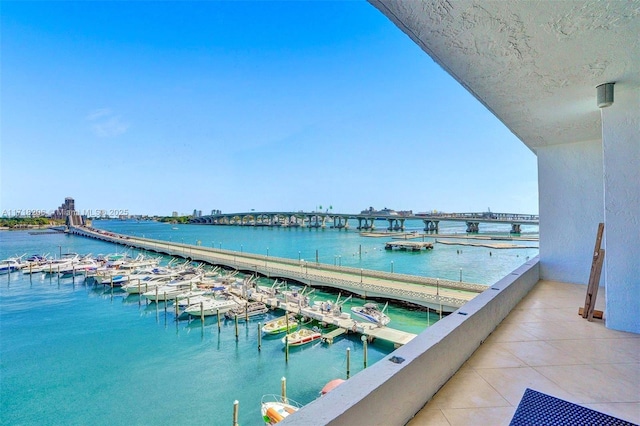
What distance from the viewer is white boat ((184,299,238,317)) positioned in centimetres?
1440

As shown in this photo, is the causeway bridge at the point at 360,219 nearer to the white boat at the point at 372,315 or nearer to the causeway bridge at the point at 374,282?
the causeway bridge at the point at 374,282

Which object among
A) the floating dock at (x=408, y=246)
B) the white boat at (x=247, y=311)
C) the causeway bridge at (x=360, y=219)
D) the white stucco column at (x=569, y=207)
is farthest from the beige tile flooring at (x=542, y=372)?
the causeway bridge at (x=360, y=219)

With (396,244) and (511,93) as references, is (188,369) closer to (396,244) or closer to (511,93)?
(511,93)

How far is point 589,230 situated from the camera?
4559mm

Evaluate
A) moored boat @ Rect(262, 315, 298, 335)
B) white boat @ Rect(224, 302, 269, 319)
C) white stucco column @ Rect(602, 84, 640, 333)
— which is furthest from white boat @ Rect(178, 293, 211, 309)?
white stucco column @ Rect(602, 84, 640, 333)

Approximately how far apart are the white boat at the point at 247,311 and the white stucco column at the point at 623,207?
1328 cm

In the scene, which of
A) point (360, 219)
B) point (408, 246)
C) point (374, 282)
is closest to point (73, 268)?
point (374, 282)

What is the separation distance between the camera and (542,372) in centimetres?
200

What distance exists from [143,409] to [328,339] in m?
6.16

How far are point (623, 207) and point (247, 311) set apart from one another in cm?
1375

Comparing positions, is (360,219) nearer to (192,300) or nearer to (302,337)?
(192,300)

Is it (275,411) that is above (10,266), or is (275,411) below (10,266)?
below

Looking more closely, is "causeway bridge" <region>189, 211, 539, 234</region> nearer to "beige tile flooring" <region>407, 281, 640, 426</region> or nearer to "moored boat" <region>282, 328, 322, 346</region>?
"moored boat" <region>282, 328, 322, 346</region>

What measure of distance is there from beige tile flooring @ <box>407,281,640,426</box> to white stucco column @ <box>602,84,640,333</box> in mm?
291
